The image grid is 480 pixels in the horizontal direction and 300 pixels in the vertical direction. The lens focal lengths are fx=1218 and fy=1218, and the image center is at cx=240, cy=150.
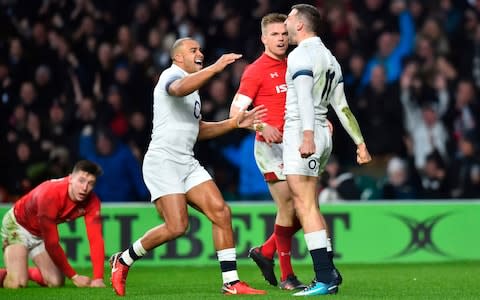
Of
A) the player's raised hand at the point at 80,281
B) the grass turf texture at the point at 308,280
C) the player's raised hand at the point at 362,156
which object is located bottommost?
the grass turf texture at the point at 308,280

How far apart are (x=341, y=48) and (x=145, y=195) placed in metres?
3.37

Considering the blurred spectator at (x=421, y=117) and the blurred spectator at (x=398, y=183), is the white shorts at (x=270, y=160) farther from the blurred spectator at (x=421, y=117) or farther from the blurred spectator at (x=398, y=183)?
the blurred spectator at (x=421, y=117)

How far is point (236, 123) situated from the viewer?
963 centimetres

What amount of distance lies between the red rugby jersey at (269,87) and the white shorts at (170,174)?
95cm

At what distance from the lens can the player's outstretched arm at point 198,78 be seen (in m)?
8.86

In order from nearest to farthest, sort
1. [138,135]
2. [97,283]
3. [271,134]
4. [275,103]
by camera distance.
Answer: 1. [271,134]
2. [275,103]
3. [97,283]
4. [138,135]

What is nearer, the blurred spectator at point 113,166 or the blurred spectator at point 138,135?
the blurred spectator at point 113,166

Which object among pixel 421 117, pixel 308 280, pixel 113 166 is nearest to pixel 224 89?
pixel 113 166

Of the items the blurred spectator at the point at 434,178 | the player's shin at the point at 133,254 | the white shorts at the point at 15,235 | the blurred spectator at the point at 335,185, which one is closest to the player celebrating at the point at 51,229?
the white shorts at the point at 15,235

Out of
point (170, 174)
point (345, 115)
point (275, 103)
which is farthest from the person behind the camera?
point (275, 103)

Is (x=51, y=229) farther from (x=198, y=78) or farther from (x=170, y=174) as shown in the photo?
(x=198, y=78)

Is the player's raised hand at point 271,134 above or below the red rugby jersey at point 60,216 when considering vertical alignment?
above

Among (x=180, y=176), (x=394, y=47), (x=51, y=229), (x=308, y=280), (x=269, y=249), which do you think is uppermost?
(x=394, y=47)

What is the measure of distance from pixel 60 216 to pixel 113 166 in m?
4.18
